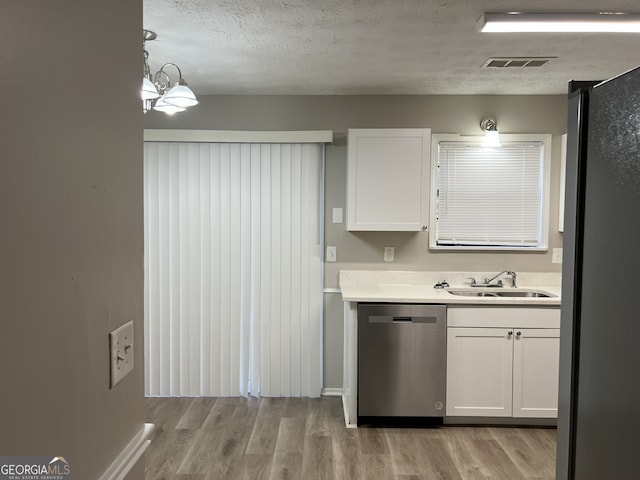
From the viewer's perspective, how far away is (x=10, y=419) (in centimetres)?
62

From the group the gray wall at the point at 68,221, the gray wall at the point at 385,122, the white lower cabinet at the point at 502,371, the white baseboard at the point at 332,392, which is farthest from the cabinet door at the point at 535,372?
the gray wall at the point at 68,221

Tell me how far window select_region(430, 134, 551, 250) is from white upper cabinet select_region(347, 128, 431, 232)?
1.17ft

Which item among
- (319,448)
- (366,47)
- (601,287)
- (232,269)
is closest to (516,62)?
(366,47)

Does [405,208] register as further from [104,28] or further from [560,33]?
[104,28]

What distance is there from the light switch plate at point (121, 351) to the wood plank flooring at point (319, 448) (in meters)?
1.96

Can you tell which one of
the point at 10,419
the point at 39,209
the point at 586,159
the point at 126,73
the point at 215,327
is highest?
the point at 126,73

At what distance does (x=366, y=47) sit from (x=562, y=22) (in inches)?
39.5

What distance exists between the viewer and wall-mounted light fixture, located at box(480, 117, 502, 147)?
3781 mm

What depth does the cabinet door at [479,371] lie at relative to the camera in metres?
3.31

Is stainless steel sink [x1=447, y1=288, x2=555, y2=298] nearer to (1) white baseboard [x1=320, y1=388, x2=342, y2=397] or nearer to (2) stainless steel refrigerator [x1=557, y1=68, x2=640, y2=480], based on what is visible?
(1) white baseboard [x1=320, y1=388, x2=342, y2=397]

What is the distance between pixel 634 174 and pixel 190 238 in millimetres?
3335

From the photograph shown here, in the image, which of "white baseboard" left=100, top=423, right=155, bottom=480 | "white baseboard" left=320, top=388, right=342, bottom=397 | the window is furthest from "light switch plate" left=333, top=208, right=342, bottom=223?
"white baseboard" left=100, top=423, right=155, bottom=480

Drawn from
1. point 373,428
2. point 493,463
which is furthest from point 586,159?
point 373,428

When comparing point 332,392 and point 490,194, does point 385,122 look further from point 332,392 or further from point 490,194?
point 332,392
